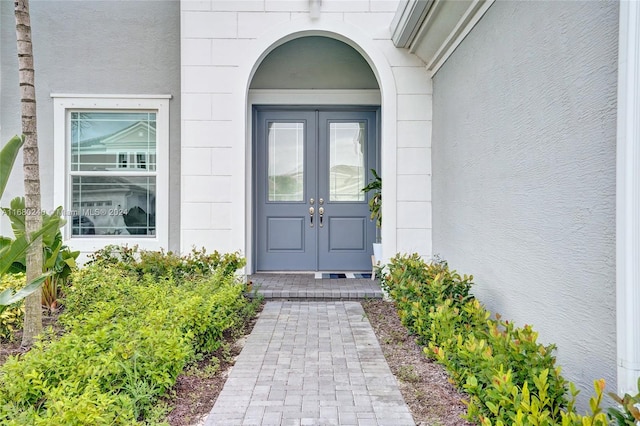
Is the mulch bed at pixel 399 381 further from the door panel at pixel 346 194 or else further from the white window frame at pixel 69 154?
the door panel at pixel 346 194

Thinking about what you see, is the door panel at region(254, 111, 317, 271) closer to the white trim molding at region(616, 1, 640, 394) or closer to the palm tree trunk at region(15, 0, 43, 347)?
the palm tree trunk at region(15, 0, 43, 347)

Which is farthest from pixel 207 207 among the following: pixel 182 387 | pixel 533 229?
pixel 533 229

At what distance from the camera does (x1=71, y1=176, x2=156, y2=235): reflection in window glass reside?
5809 mm

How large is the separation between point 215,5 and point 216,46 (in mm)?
473

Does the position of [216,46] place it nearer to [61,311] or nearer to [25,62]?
[25,62]

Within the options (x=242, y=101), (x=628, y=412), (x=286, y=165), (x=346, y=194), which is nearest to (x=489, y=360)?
(x=628, y=412)

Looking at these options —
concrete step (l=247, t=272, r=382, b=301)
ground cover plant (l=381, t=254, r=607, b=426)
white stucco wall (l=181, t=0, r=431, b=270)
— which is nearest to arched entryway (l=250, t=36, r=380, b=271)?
concrete step (l=247, t=272, r=382, b=301)

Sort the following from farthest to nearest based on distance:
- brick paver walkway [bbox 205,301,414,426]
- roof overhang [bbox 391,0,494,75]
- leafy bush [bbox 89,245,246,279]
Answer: leafy bush [bbox 89,245,246,279]
roof overhang [bbox 391,0,494,75]
brick paver walkway [bbox 205,301,414,426]

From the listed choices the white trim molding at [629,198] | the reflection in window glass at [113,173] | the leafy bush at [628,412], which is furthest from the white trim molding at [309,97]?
the leafy bush at [628,412]

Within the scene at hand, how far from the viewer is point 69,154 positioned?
5.71 metres

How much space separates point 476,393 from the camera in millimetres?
2148

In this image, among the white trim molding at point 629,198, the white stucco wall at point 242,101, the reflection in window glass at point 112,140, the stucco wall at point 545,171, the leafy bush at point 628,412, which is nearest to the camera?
the leafy bush at point 628,412

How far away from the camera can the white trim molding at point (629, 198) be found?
1719 millimetres

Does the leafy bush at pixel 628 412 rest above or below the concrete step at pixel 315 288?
above
